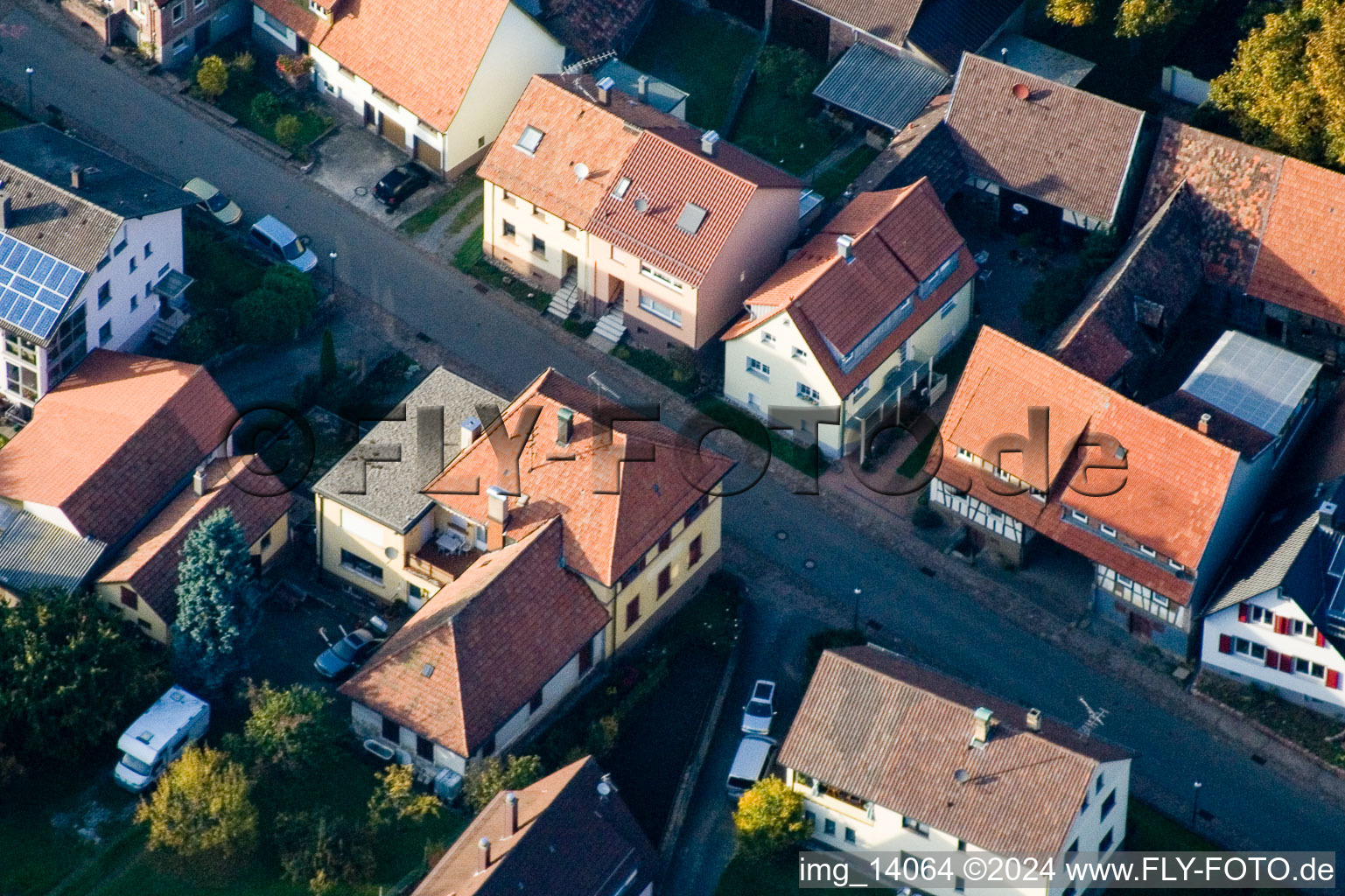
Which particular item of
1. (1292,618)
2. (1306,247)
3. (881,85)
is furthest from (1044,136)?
(1292,618)

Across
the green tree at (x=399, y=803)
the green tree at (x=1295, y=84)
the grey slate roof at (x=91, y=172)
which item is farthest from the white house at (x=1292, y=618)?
the grey slate roof at (x=91, y=172)

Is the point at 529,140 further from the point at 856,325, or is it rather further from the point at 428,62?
the point at 856,325

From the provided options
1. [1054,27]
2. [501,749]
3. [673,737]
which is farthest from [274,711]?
[1054,27]

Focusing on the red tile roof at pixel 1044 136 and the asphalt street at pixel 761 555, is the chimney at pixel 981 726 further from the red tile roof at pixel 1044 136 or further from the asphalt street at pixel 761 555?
the red tile roof at pixel 1044 136

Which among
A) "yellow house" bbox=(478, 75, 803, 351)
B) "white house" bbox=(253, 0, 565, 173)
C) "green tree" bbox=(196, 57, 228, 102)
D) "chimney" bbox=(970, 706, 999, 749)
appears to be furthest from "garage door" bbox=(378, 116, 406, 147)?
"chimney" bbox=(970, 706, 999, 749)

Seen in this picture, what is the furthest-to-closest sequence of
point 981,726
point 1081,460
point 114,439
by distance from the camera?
point 1081,460
point 114,439
point 981,726
